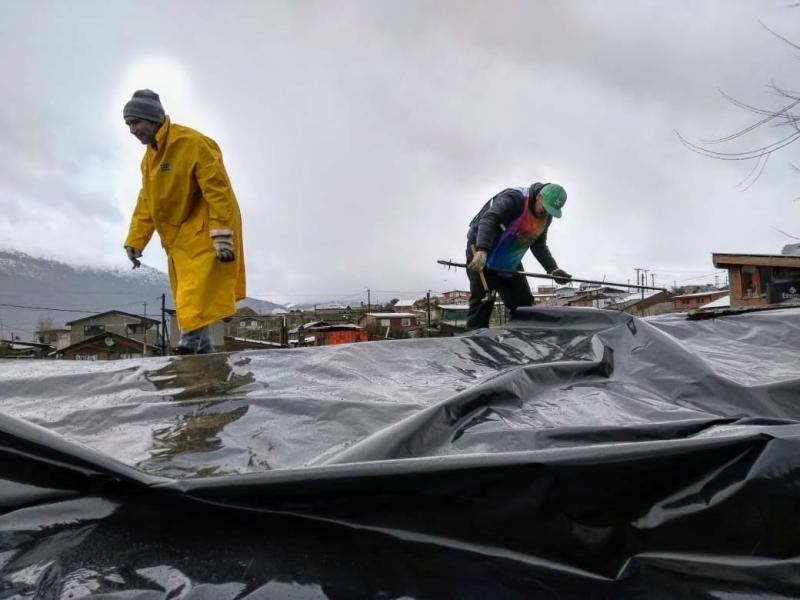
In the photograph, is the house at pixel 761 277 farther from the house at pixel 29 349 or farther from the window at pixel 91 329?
the window at pixel 91 329

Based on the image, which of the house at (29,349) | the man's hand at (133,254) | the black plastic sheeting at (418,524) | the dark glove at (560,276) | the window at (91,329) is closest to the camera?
the black plastic sheeting at (418,524)

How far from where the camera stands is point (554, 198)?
3.28 m

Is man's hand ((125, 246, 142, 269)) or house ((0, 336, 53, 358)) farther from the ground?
man's hand ((125, 246, 142, 269))

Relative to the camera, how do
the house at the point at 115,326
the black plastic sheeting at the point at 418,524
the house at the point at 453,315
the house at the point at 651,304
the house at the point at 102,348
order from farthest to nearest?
the house at the point at 115,326 → the house at the point at 651,304 → the house at the point at 453,315 → the house at the point at 102,348 → the black plastic sheeting at the point at 418,524

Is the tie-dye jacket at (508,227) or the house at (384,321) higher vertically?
the tie-dye jacket at (508,227)

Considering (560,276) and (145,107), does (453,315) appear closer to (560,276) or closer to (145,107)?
(560,276)

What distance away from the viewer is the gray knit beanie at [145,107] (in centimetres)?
207

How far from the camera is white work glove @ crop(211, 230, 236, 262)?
203 centimetres

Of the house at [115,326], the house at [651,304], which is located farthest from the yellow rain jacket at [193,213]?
→ the house at [115,326]

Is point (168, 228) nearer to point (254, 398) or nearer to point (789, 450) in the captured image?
point (254, 398)

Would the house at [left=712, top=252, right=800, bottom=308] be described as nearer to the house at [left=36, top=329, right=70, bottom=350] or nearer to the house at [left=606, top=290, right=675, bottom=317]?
the house at [left=606, top=290, right=675, bottom=317]

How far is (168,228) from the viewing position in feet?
7.38

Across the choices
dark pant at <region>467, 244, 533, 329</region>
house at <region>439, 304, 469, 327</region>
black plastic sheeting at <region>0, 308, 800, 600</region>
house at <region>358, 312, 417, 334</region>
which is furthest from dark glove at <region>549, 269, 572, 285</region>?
house at <region>358, 312, 417, 334</region>

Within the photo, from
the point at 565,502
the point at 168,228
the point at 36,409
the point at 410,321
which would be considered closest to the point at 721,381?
the point at 565,502
